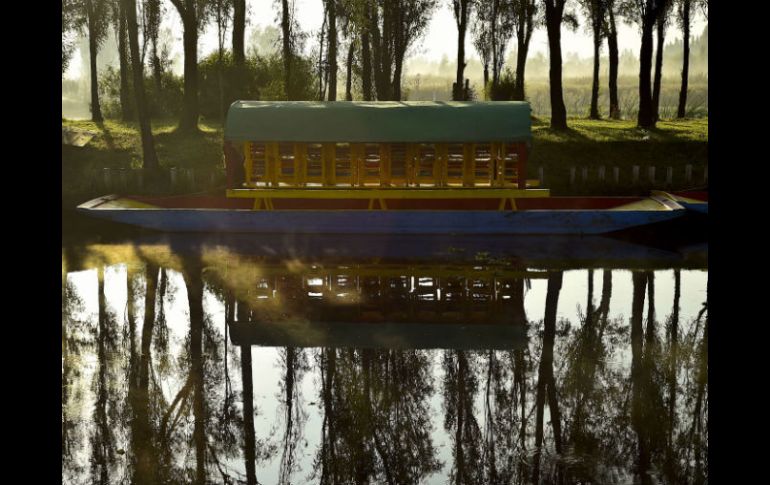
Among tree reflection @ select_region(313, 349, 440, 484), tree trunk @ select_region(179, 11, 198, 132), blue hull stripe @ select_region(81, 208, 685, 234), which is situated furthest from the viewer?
tree trunk @ select_region(179, 11, 198, 132)

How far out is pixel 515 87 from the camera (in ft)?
161

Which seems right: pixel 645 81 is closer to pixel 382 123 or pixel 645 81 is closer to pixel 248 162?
pixel 382 123

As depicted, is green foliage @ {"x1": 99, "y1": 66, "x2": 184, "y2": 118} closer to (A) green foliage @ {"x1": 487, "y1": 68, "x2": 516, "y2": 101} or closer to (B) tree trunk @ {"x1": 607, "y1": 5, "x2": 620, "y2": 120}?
(A) green foliage @ {"x1": 487, "y1": 68, "x2": 516, "y2": 101}

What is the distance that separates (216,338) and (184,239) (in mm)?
11299

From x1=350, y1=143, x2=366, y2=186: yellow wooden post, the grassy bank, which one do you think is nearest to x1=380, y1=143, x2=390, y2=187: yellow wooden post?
x1=350, y1=143, x2=366, y2=186: yellow wooden post

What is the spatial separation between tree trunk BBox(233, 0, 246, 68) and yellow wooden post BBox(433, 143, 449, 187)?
700 inches

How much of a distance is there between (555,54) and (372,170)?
53.9 ft

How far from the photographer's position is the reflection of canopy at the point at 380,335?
12883 millimetres

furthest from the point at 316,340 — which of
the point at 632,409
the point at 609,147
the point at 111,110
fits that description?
the point at 111,110

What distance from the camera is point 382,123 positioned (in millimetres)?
25672

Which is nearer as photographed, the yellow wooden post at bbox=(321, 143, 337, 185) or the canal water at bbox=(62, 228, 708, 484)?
the canal water at bbox=(62, 228, 708, 484)

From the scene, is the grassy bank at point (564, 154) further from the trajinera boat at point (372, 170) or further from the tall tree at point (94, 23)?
the trajinera boat at point (372, 170)

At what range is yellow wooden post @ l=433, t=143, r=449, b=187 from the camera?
25.7m
